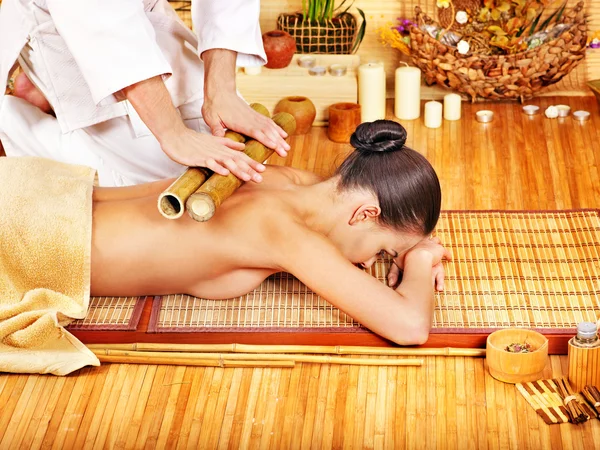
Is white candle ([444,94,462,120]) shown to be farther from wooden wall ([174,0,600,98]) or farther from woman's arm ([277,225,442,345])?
woman's arm ([277,225,442,345])

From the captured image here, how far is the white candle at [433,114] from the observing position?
437cm

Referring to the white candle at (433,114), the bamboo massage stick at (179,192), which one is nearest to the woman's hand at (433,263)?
the bamboo massage stick at (179,192)

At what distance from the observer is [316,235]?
2.60 m

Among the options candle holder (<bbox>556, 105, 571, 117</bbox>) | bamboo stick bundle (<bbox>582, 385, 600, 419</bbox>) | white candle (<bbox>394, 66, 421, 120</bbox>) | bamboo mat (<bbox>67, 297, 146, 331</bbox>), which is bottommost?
candle holder (<bbox>556, 105, 571, 117</bbox>)

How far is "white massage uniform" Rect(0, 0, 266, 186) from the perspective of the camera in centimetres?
268

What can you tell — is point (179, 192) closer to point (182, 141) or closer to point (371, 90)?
point (182, 141)

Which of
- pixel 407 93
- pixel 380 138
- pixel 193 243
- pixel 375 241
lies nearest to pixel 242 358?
pixel 193 243

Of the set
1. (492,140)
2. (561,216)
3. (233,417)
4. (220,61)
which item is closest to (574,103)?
(492,140)

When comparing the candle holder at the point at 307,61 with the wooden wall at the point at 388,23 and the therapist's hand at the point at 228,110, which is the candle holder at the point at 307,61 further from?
the therapist's hand at the point at 228,110

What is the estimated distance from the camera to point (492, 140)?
4246mm

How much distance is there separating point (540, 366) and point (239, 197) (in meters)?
0.96

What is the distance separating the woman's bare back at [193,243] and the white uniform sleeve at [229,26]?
0.52 metres

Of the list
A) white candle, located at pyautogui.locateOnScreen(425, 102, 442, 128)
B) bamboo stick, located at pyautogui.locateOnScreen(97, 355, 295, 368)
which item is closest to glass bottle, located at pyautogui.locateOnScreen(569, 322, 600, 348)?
bamboo stick, located at pyautogui.locateOnScreen(97, 355, 295, 368)

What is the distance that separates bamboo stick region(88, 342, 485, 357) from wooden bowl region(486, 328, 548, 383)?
0.28 ft
